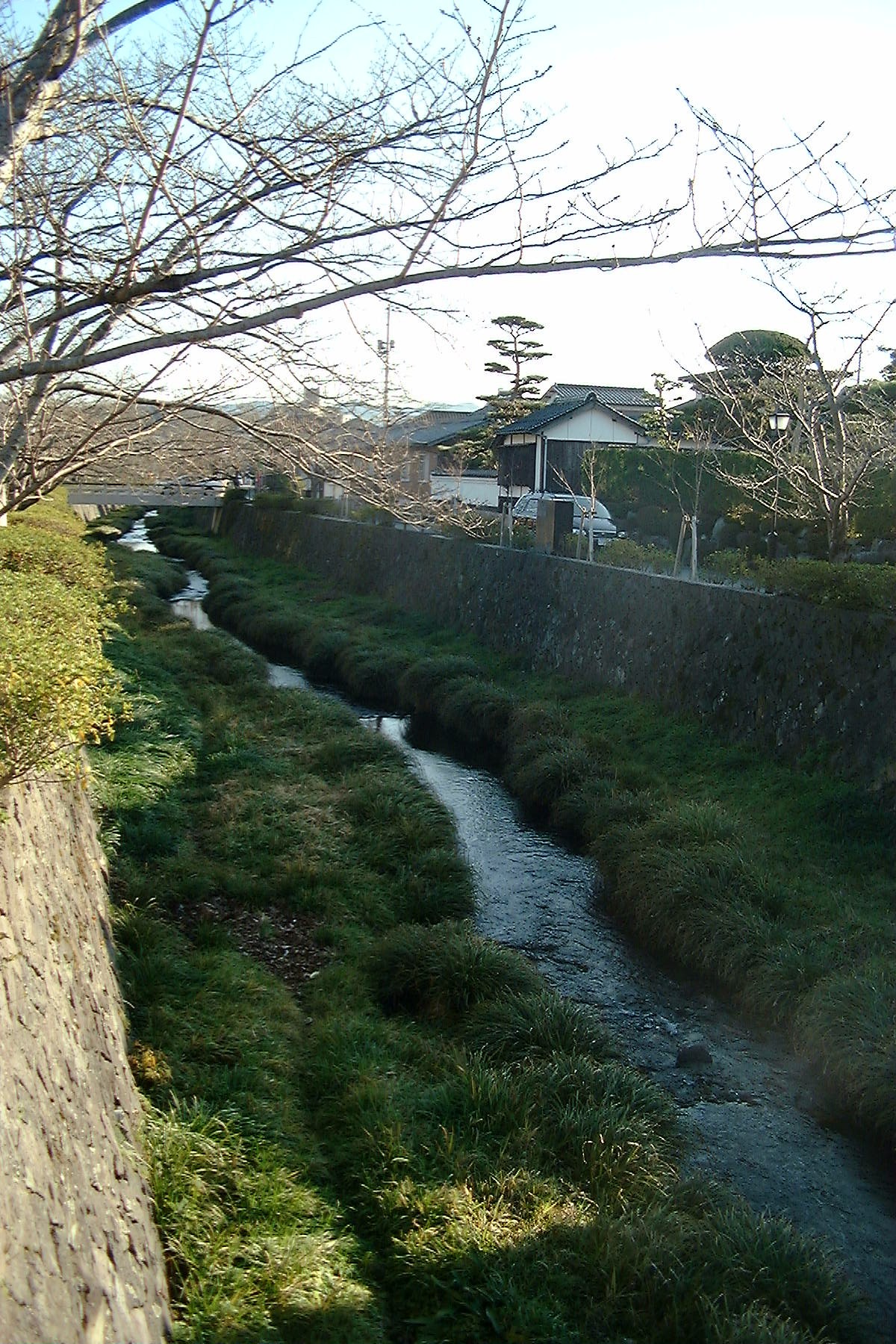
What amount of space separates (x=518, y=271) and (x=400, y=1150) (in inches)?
157

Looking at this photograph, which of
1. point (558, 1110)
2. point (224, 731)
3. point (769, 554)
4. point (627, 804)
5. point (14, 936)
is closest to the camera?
point (14, 936)

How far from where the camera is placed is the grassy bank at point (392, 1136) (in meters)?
4.32

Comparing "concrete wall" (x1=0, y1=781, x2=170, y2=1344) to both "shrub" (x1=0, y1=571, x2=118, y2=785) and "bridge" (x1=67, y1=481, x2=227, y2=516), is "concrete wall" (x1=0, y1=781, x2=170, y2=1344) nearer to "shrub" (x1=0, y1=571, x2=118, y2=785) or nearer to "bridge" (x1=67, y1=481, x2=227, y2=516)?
"shrub" (x1=0, y1=571, x2=118, y2=785)

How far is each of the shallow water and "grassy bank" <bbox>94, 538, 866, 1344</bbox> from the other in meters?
0.39

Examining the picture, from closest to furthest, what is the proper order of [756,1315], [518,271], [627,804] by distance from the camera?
[518,271] → [756,1315] → [627,804]

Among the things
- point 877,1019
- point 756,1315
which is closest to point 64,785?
point 756,1315

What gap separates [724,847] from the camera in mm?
8922

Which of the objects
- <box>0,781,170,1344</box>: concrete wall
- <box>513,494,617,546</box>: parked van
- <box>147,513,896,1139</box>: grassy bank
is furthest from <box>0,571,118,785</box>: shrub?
<box>513,494,617,546</box>: parked van

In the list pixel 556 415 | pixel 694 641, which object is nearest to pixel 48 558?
pixel 694 641

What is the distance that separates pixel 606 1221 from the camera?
4770mm

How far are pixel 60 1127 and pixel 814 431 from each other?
9930 millimetres

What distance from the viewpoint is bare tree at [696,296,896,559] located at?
11.0 meters

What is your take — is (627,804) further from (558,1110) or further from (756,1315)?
(756,1315)

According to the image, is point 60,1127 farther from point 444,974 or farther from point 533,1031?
point 444,974
